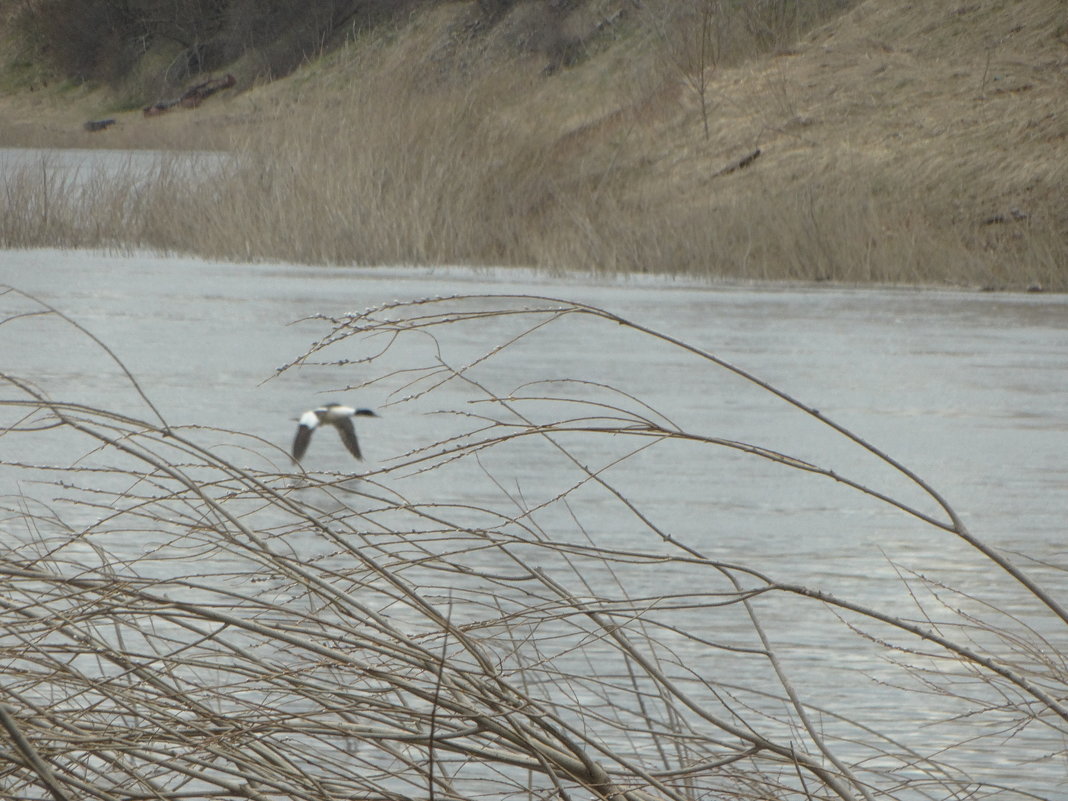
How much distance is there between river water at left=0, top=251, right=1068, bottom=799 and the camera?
4785mm

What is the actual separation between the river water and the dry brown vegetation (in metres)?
1.01

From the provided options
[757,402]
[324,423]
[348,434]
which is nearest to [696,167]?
[757,402]

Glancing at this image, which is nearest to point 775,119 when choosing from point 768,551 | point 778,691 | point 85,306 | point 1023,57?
point 1023,57

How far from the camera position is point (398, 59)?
2206cm

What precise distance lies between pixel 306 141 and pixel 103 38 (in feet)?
183

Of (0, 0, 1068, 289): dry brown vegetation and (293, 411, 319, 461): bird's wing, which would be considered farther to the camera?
(0, 0, 1068, 289): dry brown vegetation

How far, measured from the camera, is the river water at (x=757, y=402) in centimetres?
479

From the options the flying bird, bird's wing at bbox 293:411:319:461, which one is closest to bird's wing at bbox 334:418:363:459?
the flying bird

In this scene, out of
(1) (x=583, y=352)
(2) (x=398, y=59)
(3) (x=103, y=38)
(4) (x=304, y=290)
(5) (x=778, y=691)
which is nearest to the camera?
(5) (x=778, y=691)

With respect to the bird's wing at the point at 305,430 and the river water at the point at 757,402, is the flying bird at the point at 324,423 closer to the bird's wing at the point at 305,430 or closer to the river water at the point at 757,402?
the bird's wing at the point at 305,430

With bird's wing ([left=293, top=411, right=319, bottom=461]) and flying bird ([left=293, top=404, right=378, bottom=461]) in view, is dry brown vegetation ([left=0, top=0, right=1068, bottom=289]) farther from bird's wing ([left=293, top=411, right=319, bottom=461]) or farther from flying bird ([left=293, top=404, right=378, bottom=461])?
bird's wing ([left=293, top=411, right=319, bottom=461])

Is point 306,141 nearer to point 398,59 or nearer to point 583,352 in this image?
point 398,59

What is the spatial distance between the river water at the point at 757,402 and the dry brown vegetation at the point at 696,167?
1011mm

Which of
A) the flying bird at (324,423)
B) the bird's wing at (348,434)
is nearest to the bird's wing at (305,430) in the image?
the flying bird at (324,423)
